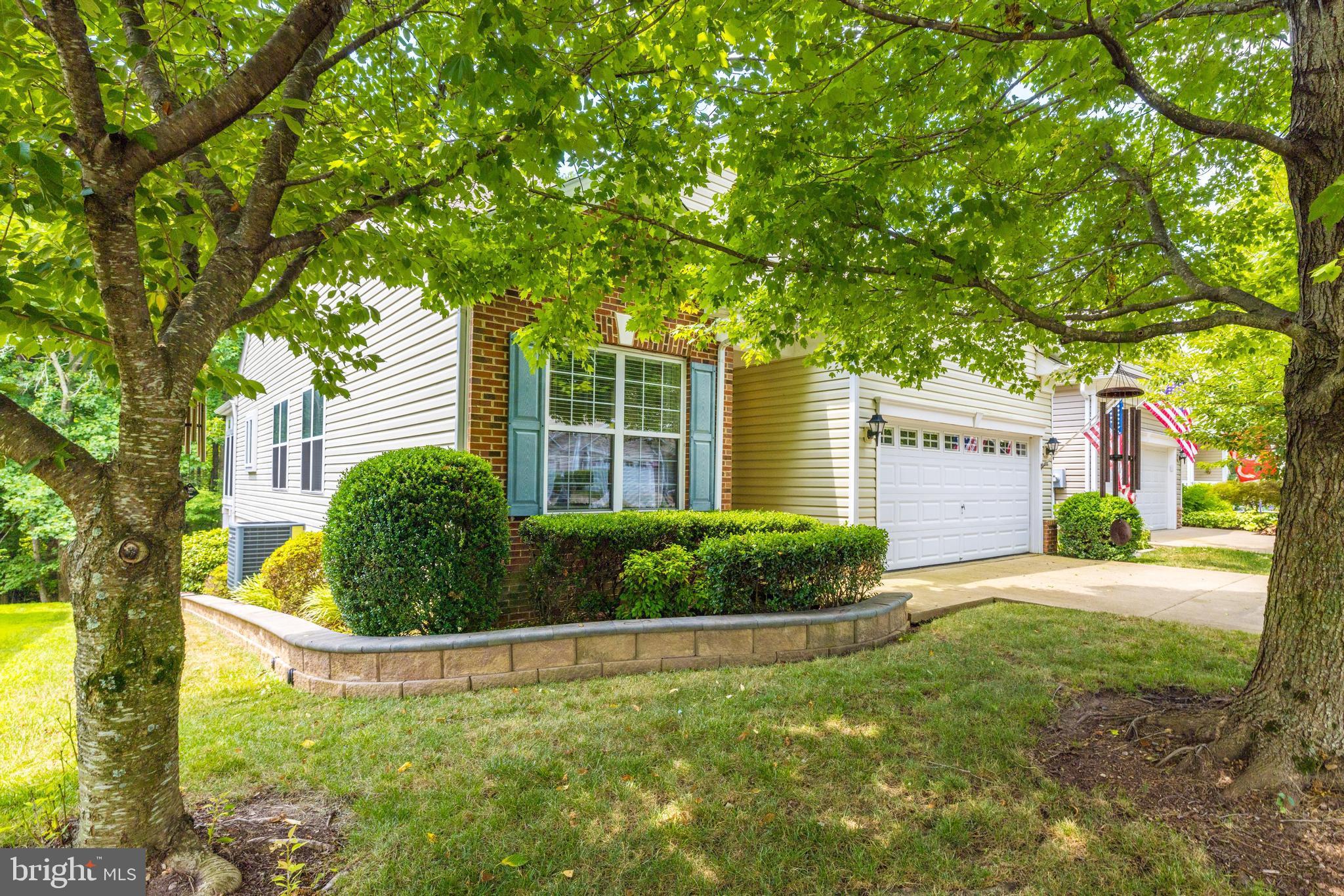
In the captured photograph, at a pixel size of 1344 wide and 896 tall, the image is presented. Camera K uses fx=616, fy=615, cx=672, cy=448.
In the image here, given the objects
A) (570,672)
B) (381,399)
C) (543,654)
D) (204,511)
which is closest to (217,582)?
(381,399)

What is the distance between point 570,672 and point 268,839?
7.71ft

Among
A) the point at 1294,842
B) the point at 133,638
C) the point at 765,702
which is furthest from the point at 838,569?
the point at 133,638

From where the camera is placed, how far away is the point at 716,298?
4.19 metres

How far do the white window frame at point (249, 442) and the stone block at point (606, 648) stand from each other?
38.1 ft

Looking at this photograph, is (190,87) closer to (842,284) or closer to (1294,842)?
(842,284)

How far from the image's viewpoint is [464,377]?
235 inches

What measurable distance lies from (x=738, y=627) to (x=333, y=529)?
133 inches

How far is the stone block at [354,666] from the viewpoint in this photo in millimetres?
4371

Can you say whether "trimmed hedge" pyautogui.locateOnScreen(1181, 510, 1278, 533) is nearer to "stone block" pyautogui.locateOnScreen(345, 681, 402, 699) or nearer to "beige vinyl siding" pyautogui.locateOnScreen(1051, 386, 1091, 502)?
"beige vinyl siding" pyautogui.locateOnScreen(1051, 386, 1091, 502)

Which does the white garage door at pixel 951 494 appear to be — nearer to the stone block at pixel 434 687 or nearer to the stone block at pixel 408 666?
the stone block at pixel 434 687

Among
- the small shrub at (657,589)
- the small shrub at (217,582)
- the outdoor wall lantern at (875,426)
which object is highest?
the outdoor wall lantern at (875,426)

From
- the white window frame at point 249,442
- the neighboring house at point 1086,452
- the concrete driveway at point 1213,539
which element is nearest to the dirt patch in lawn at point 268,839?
the white window frame at point 249,442

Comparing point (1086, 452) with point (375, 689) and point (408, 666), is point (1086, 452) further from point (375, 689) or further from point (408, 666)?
point (375, 689)

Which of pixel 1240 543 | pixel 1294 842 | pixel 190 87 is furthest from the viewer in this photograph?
pixel 1240 543
